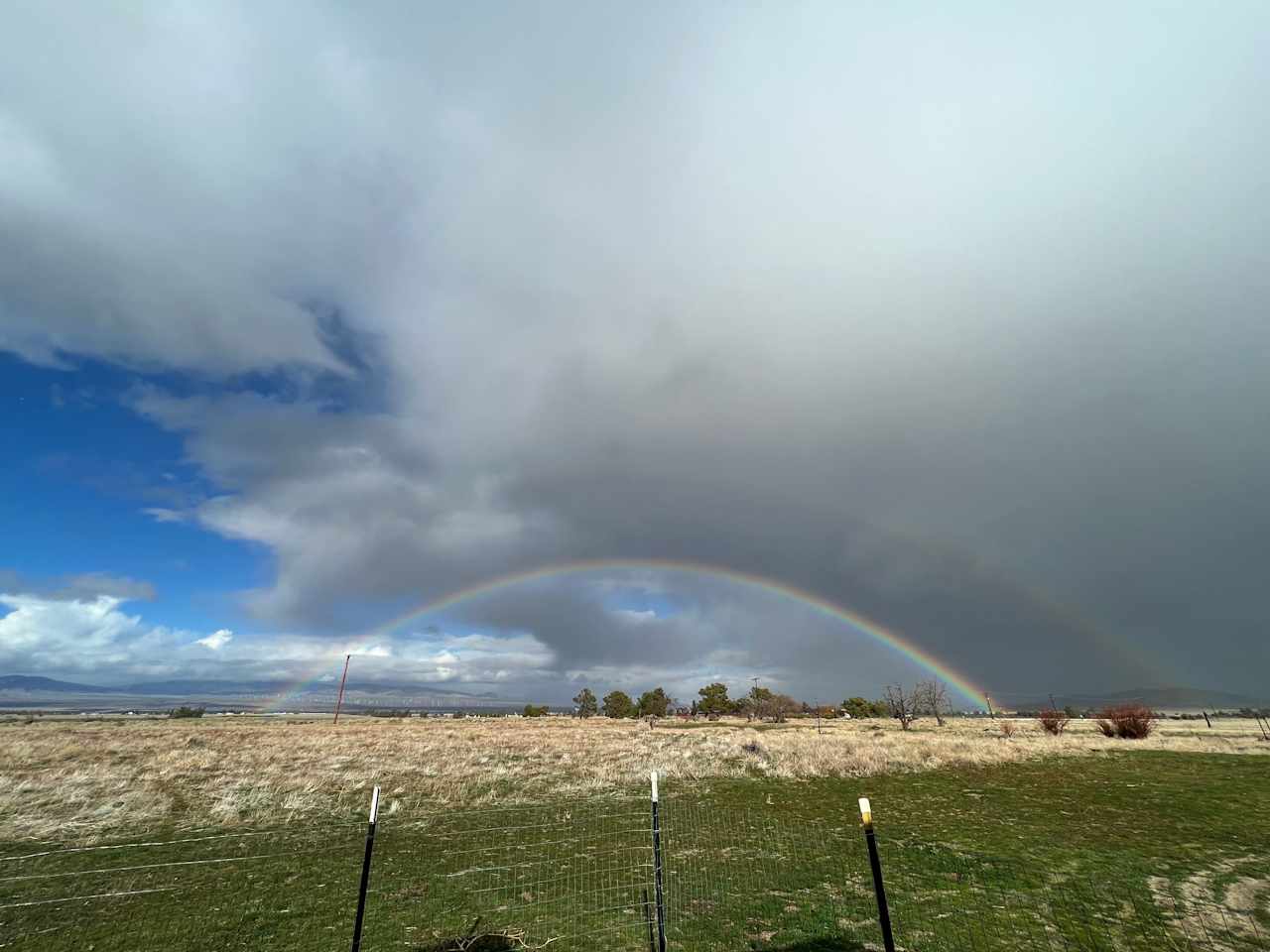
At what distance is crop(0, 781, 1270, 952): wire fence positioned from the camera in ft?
30.3

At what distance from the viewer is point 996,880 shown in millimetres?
11219

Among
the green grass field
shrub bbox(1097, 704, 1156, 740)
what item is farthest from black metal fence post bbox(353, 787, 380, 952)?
shrub bbox(1097, 704, 1156, 740)

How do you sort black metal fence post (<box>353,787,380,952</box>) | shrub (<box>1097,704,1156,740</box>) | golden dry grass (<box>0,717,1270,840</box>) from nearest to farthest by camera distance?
black metal fence post (<box>353,787,380,952</box>), golden dry grass (<box>0,717,1270,840</box>), shrub (<box>1097,704,1156,740</box>)

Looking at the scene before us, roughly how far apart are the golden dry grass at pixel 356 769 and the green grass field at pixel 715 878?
2599 mm

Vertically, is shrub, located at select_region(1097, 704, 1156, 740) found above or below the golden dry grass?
Answer: above

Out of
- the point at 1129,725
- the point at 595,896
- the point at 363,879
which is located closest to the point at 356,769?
the point at 595,896

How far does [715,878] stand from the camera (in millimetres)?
12492

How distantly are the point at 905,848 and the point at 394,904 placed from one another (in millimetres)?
11171

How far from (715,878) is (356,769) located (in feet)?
69.0

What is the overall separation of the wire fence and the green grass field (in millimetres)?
58

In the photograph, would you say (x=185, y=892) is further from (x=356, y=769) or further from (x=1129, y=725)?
(x=1129, y=725)

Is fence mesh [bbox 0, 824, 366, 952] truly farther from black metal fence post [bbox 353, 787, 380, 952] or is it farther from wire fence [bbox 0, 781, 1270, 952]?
black metal fence post [bbox 353, 787, 380, 952]

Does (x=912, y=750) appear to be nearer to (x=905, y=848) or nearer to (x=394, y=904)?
(x=905, y=848)

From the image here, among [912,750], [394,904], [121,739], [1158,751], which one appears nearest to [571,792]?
[394,904]
